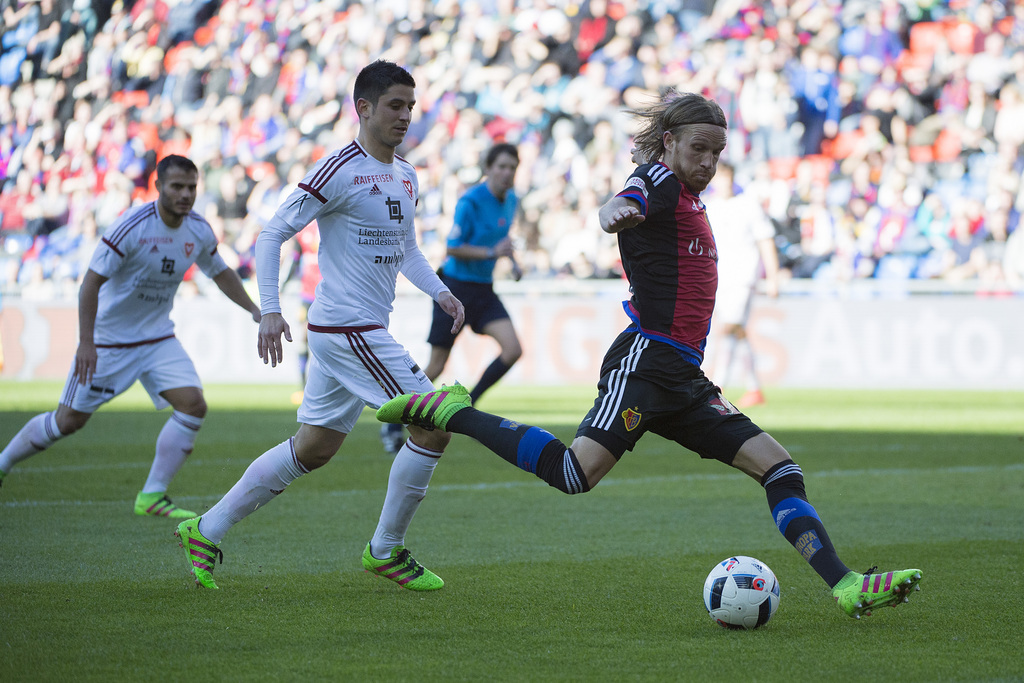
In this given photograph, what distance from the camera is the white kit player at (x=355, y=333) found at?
4.67 metres

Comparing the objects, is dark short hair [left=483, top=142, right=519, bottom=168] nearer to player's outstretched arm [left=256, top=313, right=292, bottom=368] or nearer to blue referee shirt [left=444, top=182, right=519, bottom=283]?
blue referee shirt [left=444, top=182, right=519, bottom=283]

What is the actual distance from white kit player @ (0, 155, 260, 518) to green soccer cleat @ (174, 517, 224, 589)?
177 cm

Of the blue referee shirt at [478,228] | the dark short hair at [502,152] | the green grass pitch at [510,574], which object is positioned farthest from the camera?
the blue referee shirt at [478,228]

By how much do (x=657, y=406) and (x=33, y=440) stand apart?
160 inches

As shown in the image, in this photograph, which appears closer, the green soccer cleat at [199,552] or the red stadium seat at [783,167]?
the green soccer cleat at [199,552]

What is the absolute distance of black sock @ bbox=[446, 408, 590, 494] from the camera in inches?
163

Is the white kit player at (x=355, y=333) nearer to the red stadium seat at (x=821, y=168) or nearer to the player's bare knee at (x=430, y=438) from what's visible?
the player's bare knee at (x=430, y=438)

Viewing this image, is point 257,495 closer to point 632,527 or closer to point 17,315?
point 632,527

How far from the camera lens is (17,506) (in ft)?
21.8

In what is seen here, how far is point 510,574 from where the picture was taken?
494cm

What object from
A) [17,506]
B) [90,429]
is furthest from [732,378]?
[17,506]

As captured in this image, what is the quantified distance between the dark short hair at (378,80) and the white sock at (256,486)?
1448 millimetres

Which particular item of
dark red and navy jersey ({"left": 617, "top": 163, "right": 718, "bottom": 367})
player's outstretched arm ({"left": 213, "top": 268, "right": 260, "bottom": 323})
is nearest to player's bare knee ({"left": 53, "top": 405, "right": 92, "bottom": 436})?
player's outstretched arm ({"left": 213, "top": 268, "right": 260, "bottom": 323})

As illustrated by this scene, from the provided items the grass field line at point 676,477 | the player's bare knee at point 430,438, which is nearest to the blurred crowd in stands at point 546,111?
the grass field line at point 676,477
